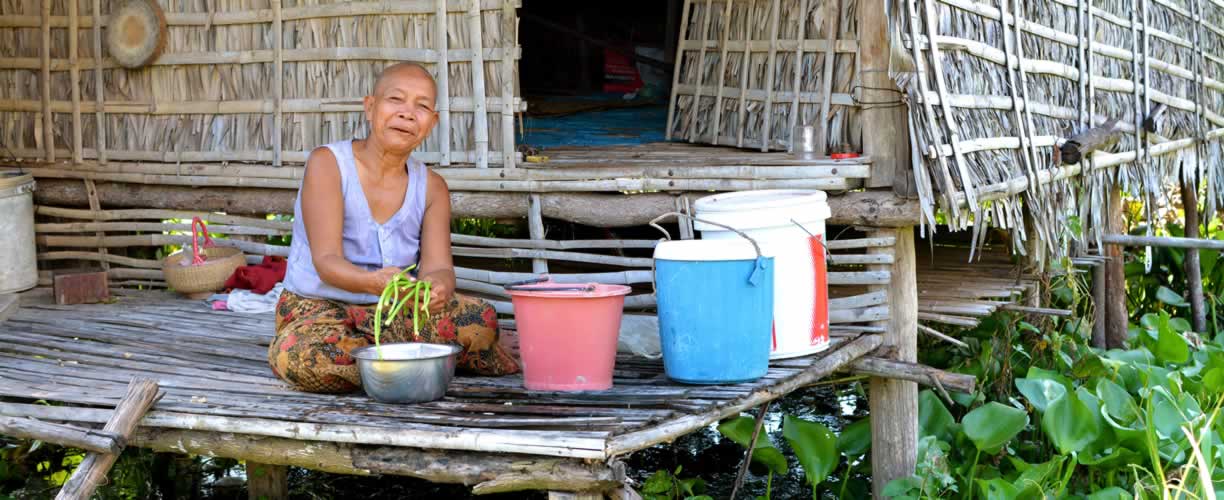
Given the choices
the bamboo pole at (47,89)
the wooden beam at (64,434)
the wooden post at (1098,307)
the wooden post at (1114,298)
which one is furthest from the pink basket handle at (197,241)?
the wooden post at (1114,298)

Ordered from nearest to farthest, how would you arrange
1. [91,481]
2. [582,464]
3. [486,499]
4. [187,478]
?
[582,464] → [91,481] → [187,478] → [486,499]

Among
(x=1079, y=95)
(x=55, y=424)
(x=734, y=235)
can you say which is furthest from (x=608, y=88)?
(x=55, y=424)

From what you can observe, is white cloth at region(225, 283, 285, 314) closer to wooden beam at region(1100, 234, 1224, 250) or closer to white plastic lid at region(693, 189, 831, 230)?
white plastic lid at region(693, 189, 831, 230)

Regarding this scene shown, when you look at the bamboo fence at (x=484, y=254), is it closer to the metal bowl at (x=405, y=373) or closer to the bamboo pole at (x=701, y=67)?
the bamboo pole at (x=701, y=67)

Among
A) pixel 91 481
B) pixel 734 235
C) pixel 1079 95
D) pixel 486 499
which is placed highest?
pixel 1079 95

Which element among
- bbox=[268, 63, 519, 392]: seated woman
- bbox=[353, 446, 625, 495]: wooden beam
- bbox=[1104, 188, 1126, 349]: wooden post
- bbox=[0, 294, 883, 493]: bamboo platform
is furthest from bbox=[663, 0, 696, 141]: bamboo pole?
bbox=[353, 446, 625, 495]: wooden beam

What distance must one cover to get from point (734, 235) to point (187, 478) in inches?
116

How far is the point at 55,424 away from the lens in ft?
11.0

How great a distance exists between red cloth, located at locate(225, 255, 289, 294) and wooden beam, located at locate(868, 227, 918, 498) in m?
2.38

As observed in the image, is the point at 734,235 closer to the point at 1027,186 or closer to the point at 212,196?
the point at 1027,186

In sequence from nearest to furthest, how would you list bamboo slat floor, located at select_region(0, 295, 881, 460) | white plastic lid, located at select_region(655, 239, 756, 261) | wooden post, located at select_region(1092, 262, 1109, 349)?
bamboo slat floor, located at select_region(0, 295, 881, 460) → white plastic lid, located at select_region(655, 239, 756, 261) → wooden post, located at select_region(1092, 262, 1109, 349)

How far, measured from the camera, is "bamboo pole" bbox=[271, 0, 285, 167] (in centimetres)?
502

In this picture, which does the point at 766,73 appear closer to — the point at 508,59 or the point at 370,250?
the point at 508,59

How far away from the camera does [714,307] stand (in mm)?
3305
